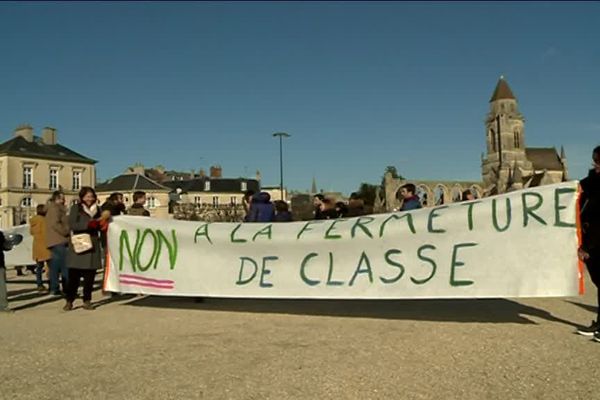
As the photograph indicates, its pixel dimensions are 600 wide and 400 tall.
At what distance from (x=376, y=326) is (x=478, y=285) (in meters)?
1.35

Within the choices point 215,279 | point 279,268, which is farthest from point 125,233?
point 279,268

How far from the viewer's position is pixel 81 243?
26.5 ft

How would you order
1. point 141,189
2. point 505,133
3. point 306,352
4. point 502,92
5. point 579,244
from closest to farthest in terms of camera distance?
1. point 306,352
2. point 579,244
3. point 141,189
4. point 505,133
5. point 502,92

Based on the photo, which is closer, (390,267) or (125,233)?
(390,267)

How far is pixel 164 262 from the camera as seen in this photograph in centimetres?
794

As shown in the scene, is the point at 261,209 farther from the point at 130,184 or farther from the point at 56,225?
the point at 130,184

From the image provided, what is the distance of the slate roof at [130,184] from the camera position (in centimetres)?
8456

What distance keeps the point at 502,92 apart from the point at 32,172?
109 m

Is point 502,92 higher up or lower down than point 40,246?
higher up

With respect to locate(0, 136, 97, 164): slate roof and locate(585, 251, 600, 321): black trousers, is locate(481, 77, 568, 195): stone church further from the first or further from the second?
locate(585, 251, 600, 321): black trousers

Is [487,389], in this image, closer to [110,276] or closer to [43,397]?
[43,397]

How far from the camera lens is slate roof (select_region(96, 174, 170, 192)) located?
8456 cm

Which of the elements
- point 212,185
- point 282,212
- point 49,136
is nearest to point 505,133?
point 212,185

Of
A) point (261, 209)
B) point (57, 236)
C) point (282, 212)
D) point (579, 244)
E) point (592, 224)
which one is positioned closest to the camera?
point (592, 224)
